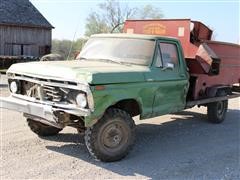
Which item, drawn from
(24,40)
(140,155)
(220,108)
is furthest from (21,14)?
(140,155)

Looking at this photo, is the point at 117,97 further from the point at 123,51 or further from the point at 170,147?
the point at 170,147

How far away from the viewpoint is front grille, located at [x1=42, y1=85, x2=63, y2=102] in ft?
22.3

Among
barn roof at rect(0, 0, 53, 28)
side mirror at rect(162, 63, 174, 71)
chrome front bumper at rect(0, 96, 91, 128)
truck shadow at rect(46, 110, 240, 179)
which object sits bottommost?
truck shadow at rect(46, 110, 240, 179)

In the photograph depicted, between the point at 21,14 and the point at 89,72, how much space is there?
33.3 meters

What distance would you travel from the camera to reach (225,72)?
425 inches

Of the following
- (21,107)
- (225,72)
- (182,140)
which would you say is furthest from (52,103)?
(225,72)

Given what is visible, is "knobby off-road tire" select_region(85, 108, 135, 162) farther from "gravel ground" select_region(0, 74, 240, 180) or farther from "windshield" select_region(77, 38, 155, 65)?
"windshield" select_region(77, 38, 155, 65)

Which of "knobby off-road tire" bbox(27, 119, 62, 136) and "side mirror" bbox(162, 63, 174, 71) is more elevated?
"side mirror" bbox(162, 63, 174, 71)

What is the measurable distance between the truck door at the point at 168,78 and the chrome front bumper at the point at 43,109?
5.43 feet

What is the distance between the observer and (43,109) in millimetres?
6668

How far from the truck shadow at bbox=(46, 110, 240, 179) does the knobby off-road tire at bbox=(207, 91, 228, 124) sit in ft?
0.53

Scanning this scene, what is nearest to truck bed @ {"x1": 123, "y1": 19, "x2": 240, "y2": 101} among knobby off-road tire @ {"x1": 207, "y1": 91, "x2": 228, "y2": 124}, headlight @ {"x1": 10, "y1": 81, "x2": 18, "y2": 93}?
knobby off-road tire @ {"x1": 207, "y1": 91, "x2": 228, "y2": 124}

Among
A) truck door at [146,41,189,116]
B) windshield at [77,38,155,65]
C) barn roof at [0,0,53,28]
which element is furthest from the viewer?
barn roof at [0,0,53,28]

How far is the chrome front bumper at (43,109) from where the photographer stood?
6.46 metres
